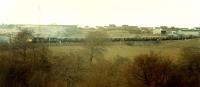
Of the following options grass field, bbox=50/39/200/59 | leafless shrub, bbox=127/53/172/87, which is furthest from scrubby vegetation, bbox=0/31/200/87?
grass field, bbox=50/39/200/59

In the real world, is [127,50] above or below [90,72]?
above

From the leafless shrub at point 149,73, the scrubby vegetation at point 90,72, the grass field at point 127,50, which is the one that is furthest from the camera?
the grass field at point 127,50

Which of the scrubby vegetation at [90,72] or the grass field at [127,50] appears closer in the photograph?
the scrubby vegetation at [90,72]

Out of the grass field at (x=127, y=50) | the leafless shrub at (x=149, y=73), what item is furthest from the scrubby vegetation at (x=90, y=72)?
the grass field at (x=127, y=50)

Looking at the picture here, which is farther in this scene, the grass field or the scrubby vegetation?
the grass field

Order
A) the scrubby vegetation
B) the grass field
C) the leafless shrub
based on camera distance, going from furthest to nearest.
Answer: the grass field → the leafless shrub → the scrubby vegetation

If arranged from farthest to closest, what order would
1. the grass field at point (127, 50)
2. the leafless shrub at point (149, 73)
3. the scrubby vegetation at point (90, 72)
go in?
the grass field at point (127, 50)
the leafless shrub at point (149, 73)
the scrubby vegetation at point (90, 72)

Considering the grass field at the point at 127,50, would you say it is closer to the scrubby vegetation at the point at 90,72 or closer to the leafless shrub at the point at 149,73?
Result: the scrubby vegetation at the point at 90,72

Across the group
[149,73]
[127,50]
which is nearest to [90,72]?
[149,73]

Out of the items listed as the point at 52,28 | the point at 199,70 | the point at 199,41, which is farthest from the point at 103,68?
the point at 52,28

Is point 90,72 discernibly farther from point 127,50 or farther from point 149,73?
point 127,50

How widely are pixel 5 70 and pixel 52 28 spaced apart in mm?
34543

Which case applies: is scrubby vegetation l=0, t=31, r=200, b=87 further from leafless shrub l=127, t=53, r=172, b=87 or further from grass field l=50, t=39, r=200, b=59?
grass field l=50, t=39, r=200, b=59

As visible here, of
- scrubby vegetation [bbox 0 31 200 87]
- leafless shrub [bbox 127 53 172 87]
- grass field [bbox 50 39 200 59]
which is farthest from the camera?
grass field [bbox 50 39 200 59]
